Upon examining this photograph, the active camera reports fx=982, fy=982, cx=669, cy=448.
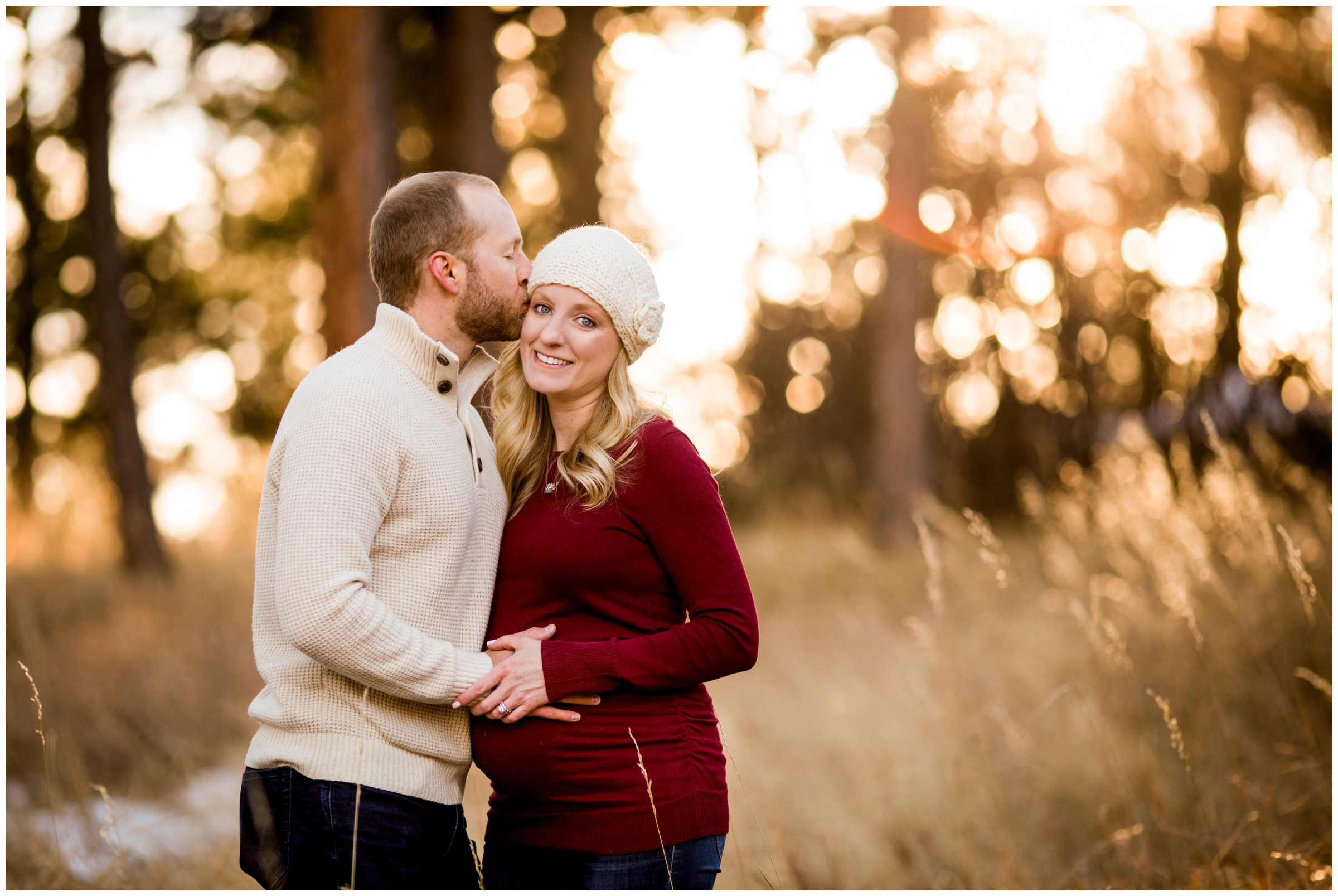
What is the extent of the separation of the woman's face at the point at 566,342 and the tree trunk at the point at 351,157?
3755 mm

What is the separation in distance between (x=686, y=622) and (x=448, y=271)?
1.04m

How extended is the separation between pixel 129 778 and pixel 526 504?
4312mm

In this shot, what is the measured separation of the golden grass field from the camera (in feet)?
12.8

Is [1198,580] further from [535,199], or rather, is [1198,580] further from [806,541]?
[535,199]

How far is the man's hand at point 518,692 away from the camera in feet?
7.19

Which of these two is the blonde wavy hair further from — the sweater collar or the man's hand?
the man's hand

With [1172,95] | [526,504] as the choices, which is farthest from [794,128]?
[526,504]

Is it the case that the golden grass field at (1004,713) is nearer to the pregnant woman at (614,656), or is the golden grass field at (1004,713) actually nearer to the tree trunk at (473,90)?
the pregnant woman at (614,656)

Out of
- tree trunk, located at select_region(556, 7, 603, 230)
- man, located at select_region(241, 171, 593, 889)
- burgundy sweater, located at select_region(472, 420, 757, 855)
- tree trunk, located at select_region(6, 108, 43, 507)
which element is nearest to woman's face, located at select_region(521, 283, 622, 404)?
man, located at select_region(241, 171, 593, 889)

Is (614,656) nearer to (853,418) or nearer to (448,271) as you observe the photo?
(448,271)

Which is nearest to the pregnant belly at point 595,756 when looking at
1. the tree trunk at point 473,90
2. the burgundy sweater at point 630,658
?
the burgundy sweater at point 630,658

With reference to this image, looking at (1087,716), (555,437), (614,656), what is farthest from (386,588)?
(1087,716)

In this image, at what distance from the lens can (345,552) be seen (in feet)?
6.65

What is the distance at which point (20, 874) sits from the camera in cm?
409
